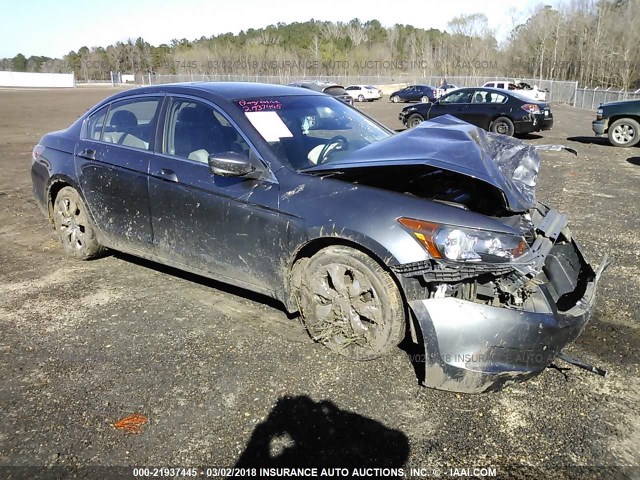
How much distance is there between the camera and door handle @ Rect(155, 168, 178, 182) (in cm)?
385

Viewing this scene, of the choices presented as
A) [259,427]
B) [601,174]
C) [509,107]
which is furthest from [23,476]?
[509,107]

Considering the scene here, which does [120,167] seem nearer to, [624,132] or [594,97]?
[624,132]

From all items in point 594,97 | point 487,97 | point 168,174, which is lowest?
point 168,174

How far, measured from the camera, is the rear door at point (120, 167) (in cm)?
415

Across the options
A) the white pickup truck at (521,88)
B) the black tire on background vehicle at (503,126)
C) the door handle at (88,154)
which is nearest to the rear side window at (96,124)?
the door handle at (88,154)

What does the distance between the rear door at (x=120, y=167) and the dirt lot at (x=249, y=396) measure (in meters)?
0.54

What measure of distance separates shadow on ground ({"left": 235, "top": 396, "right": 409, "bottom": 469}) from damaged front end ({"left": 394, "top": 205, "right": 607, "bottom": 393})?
18.5 inches

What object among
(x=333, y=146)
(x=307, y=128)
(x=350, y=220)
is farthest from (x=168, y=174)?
(x=350, y=220)

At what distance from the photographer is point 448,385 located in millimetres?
2795

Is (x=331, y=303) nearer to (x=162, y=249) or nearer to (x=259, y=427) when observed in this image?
(x=259, y=427)

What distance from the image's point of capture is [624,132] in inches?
545

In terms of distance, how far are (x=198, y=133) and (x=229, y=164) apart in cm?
74

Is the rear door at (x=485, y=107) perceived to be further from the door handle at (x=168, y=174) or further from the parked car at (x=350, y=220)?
the door handle at (x=168, y=174)

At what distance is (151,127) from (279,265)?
5.58 feet
